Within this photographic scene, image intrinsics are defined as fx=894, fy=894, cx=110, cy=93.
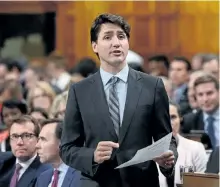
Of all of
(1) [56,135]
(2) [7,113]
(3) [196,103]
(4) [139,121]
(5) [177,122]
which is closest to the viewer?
(4) [139,121]

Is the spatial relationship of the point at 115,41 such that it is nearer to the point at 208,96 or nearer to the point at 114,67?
the point at 114,67

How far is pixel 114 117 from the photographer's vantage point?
4.60 m

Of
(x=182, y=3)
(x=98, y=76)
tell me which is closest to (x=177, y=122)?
(x=98, y=76)

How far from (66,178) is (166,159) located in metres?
1.54

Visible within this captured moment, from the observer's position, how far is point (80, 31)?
1766 cm

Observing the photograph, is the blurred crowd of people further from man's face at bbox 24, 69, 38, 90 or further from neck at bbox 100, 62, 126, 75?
neck at bbox 100, 62, 126, 75

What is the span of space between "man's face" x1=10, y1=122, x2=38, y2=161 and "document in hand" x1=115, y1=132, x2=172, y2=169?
2489 mm

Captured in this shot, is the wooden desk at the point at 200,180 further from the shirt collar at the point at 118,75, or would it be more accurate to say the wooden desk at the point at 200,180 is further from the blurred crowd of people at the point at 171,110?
the shirt collar at the point at 118,75

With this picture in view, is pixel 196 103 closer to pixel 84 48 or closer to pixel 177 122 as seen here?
pixel 177 122

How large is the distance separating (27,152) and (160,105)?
2.41 m

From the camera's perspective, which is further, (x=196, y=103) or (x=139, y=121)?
(x=196, y=103)

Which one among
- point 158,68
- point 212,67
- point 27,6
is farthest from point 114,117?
point 27,6

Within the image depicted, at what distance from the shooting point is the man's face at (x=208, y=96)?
918cm

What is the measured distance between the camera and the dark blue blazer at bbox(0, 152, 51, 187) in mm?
6637
